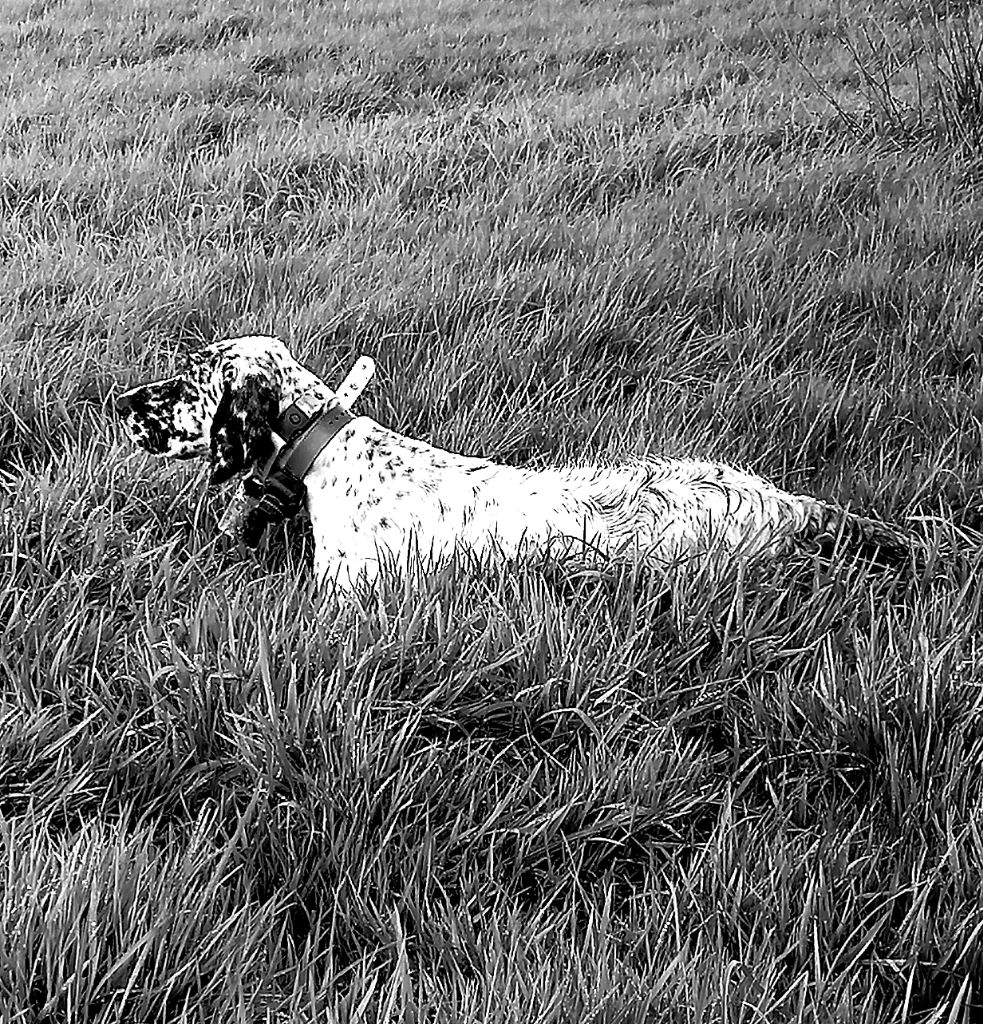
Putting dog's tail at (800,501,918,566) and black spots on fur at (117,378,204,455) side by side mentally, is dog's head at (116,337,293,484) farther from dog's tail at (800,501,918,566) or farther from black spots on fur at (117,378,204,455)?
dog's tail at (800,501,918,566)

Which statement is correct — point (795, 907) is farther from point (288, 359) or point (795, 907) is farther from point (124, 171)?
point (124, 171)

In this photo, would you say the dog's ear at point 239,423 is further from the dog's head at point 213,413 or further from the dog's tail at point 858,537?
the dog's tail at point 858,537

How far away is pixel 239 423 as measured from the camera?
3.53 metres

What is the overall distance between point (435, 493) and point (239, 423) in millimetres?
687

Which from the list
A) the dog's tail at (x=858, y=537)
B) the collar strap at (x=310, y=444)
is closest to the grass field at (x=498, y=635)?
the dog's tail at (x=858, y=537)

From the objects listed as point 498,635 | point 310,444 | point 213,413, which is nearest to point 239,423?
point 213,413

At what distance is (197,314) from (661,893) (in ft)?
11.7

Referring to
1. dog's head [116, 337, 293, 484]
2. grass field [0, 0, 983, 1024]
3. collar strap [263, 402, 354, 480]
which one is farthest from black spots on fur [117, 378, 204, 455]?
collar strap [263, 402, 354, 480]

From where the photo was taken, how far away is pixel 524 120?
7.34 meters

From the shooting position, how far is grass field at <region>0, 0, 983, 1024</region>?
1962 millimetres

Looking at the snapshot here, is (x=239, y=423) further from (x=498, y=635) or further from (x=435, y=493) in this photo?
(x=498, y=635)

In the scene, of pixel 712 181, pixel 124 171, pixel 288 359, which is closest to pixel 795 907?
pixel 288 359

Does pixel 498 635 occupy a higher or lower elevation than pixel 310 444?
lower

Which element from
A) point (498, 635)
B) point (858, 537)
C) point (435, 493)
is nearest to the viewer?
point (498, 635)
